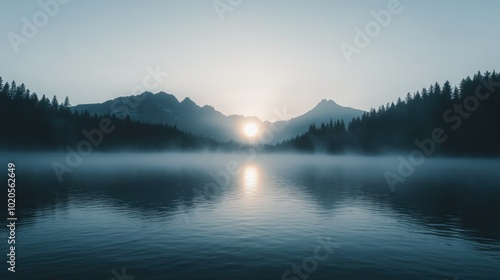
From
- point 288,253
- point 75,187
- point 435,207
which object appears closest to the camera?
point 288,253

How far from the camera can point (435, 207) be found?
5703 cm

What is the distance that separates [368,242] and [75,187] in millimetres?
71549

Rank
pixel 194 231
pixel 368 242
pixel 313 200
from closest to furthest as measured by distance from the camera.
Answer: pixel 368 242, pixel 194 231, pixel 313 200

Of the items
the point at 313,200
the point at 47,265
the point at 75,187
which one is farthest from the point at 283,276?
the point at 75,187

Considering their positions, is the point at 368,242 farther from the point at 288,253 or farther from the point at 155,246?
the point at 155,246

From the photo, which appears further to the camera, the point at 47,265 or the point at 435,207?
the point at 435,207

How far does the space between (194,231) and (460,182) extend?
294 ft

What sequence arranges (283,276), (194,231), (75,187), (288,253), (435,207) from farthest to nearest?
(75,187) < (435,207) < (194,231) < (288,253) < (283,276)

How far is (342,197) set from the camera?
6750 cm

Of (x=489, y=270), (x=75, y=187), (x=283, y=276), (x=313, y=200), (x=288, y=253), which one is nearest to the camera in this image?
(x=283, y=276)

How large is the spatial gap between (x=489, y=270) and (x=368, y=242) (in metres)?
10.7

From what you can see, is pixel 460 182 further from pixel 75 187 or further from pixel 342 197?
pixel 75 187

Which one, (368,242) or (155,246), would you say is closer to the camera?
(155,246)

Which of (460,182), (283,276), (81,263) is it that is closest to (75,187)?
(81,263)
